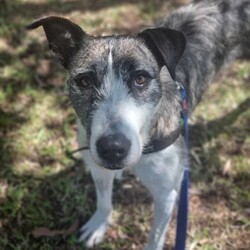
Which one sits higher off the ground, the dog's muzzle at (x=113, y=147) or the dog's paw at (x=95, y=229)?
the dog's muzzle at (x=113, y=147)

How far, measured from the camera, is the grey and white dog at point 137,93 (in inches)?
117

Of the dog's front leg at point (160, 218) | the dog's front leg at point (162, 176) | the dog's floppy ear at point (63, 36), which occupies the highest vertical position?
the dog's floppy ear at point (63, 36)

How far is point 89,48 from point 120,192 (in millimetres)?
2152

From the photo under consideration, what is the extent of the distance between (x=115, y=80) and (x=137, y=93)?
0.60 feet

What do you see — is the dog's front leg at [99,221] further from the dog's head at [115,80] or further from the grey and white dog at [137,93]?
the dog's head at [115,80]

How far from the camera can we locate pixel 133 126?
9.71ft

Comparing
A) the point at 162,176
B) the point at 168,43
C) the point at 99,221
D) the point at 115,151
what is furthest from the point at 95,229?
the point at 168,43

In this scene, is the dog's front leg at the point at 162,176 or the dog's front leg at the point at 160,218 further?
the dog's front leg at the point at 160,218

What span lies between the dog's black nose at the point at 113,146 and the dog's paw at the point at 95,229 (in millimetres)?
1853

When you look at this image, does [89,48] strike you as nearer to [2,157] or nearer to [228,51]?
[228,51]

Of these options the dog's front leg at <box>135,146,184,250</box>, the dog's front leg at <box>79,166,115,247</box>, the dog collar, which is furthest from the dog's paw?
the dog collar

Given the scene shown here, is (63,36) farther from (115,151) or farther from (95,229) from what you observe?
(95,229)

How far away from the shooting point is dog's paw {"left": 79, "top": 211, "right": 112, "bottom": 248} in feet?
15.0

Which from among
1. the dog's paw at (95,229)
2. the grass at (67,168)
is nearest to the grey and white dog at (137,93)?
the dog's paw at (95,229)
